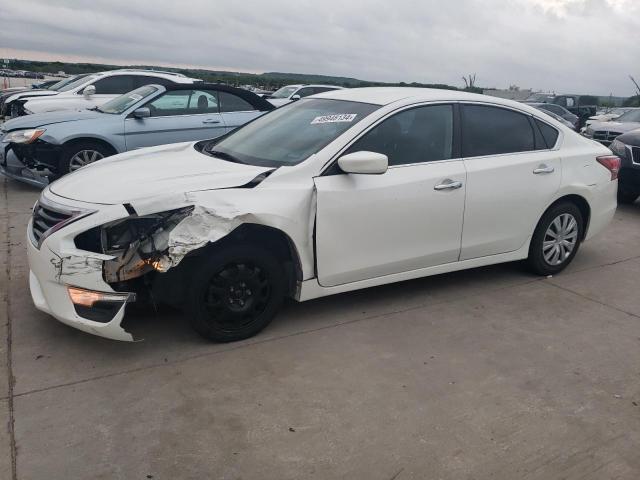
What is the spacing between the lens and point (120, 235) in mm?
3451

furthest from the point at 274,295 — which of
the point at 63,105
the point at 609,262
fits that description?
the point at 63,105

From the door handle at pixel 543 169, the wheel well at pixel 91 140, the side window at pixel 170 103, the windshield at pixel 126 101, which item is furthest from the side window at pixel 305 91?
the door handle at pixel 543 169

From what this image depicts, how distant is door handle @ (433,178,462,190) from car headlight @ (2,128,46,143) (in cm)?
575

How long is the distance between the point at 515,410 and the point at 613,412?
1.80 feet

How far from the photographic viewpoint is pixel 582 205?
5.14 m

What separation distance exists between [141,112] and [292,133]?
4241 mm

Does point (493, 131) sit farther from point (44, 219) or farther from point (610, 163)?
point (44, 219)

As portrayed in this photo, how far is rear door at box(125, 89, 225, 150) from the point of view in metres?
7.79

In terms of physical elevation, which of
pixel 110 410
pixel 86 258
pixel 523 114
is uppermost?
pixel 523 114

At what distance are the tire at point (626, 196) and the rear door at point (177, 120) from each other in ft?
19.8

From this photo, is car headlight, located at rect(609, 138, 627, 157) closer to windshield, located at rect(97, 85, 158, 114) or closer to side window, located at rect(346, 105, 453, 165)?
side window, located at rect(346, 105, 453, 165)

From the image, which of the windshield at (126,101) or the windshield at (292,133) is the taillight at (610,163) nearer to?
the windshield at (292,133)

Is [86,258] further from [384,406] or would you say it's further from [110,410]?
[384,406]

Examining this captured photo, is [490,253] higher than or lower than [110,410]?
higher
